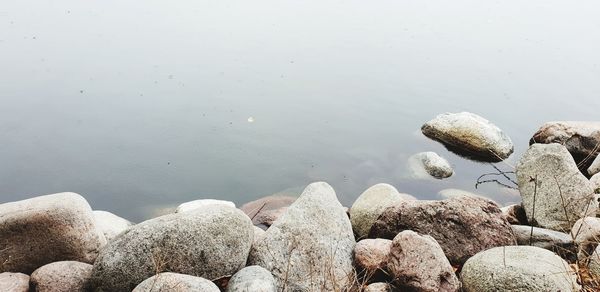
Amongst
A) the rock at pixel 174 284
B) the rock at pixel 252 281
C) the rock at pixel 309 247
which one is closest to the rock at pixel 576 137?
the rock at pixel 309 247

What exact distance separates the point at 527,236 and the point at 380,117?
7625 millimetres

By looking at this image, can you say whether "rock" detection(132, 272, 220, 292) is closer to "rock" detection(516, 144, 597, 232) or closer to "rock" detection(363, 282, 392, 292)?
"rock" detection(363, 282, 392, 292)

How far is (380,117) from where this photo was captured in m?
13.3

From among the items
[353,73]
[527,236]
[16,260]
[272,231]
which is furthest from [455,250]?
[353,73]

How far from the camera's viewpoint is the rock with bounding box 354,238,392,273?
5277 mm

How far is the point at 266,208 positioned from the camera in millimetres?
9086

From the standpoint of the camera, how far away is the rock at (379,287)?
4.85m

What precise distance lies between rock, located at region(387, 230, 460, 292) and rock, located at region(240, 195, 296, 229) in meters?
3.79

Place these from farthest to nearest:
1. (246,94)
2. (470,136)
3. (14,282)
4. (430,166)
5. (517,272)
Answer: (246,94) → (470,136) → (430,166) → (14,282) → (517,272)

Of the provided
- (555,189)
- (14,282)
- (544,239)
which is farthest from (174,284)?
(555,189)

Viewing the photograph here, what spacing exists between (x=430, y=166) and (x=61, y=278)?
8003 mm

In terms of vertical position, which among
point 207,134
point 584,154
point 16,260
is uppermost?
point 16,260

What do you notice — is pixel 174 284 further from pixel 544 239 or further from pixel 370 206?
pixel 544 239

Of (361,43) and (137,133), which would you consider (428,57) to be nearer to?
(361,43)
